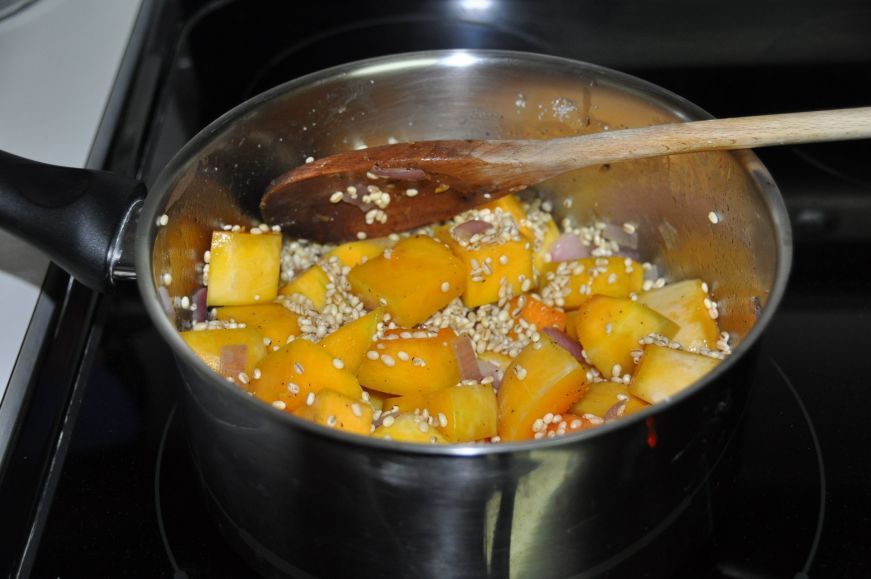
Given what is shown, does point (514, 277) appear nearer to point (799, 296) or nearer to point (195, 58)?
point (799, 296)

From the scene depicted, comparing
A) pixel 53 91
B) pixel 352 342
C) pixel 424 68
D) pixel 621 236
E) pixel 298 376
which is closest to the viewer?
pixel 298 376

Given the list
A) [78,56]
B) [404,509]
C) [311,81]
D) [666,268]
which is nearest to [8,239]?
[78,56]

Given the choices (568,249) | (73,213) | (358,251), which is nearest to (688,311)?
(568,249)

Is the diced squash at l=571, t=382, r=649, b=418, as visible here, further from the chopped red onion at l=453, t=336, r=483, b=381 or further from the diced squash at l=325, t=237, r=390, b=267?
the diced squash at l=325, t=237, r=390, b=267

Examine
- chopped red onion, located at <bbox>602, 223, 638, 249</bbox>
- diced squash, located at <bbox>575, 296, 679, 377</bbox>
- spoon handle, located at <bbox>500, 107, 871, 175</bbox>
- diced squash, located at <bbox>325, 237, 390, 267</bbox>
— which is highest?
spoon handle, located at <bbox>500, 107, 871, 175</bbox>

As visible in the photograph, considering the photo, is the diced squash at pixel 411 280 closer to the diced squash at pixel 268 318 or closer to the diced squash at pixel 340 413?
the diced squash at pixel 268 318

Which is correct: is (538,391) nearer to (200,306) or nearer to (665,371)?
(665,371)

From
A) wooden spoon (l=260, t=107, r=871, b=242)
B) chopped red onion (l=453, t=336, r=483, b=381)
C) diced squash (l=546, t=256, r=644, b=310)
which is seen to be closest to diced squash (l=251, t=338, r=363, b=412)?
chopped red onion (l=453, t=336, r=483, b=381)
